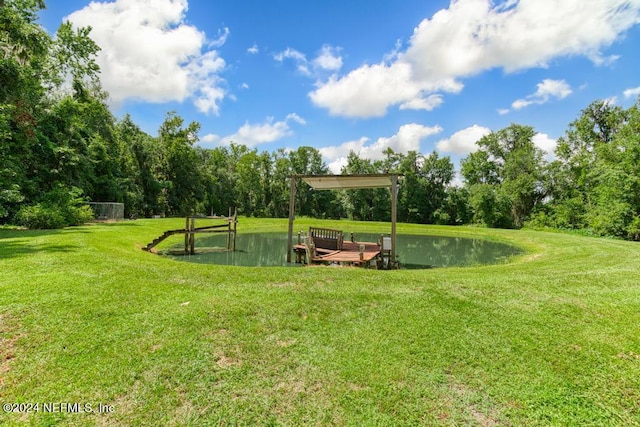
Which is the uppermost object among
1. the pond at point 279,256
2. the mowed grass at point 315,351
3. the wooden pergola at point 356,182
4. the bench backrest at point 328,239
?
the wooden pergola at point 356,182

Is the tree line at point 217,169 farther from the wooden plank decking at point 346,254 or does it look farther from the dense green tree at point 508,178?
the wooden plank decking at point 346,254

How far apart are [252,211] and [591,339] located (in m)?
49.0

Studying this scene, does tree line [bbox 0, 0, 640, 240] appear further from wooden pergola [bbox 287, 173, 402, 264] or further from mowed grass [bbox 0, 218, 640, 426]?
mowed grass [bbox 0, 218, 640, 426]

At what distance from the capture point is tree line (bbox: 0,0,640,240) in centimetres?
1702

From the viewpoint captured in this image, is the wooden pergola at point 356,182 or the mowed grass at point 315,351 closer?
the mowed grass at point 315,351

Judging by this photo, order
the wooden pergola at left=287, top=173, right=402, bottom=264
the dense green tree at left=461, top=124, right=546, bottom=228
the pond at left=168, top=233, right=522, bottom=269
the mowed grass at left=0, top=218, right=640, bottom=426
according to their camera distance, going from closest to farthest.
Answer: the mowed grass at left=0, top=218, right=640, bottom=426
the wooden pergola at left=287, top=173, right=402, bottom=264
the pond at left=168, top=233, right=522, bottom=269
the dense green tree at left=461, top=124, right=546, bottom=228

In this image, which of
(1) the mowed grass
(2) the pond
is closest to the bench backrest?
(2) the pond

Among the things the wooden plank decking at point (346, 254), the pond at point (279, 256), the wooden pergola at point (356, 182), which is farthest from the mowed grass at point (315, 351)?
the pond at point (279, 256)

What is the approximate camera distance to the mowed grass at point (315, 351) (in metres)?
3.28

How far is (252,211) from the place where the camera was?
5125cm

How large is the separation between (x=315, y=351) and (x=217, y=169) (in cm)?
5109

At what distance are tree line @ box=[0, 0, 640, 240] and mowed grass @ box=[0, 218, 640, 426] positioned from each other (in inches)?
345

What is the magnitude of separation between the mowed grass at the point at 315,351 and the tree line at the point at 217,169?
877 cm

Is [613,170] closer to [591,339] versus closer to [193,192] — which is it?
[591,339]
